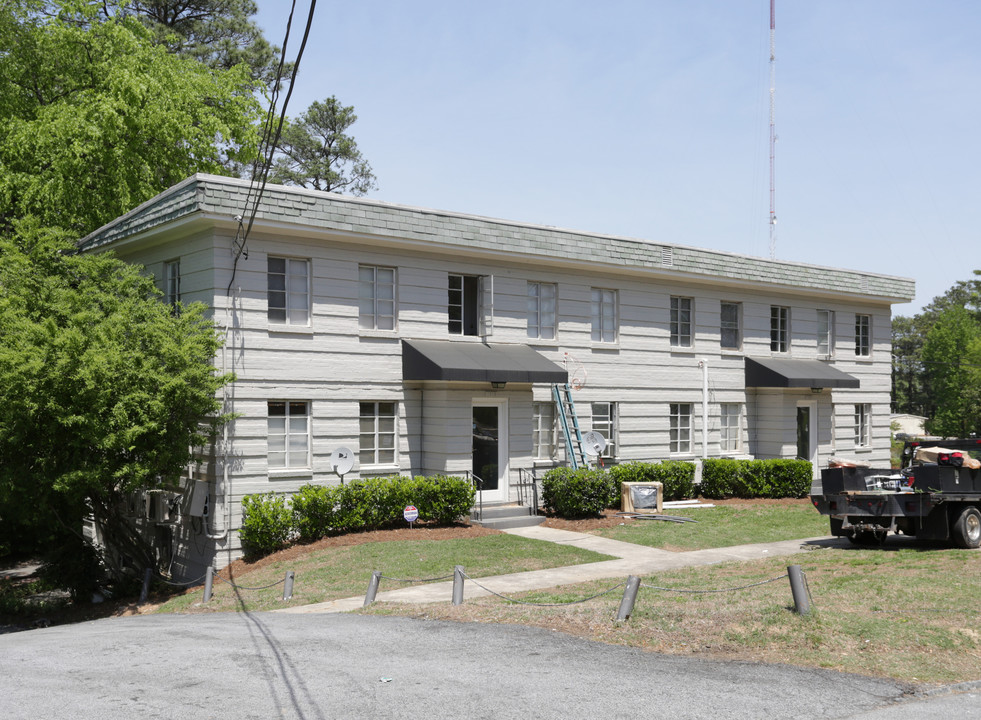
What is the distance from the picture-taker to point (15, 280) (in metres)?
16.8

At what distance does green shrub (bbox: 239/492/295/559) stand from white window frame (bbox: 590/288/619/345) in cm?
942

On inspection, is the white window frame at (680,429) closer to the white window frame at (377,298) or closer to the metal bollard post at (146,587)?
the white window frame at (377,298)

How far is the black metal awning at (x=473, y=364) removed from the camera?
1856cm

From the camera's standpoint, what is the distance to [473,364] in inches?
748

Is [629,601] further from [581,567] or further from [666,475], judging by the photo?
[666,475]

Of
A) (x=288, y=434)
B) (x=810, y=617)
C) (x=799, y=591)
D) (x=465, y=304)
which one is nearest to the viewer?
(x=810, y=617)

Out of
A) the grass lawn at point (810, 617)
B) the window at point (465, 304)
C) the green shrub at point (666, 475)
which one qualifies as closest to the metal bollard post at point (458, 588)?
the grass lawn at point (810, 617)

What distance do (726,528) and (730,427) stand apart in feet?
21.5

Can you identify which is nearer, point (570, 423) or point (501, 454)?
point (501, 454)

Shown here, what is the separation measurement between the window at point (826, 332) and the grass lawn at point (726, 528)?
21.8 ft

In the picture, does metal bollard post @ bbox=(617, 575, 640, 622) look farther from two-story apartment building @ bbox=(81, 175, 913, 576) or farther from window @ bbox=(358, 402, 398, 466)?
window @ bbox=(358, 402, 398, 466)

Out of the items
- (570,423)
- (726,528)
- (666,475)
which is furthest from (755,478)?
(570,423)

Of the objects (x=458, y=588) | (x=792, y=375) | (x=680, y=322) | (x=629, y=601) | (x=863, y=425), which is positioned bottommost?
(x=458, y=588)

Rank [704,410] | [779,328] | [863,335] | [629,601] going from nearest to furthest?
[629,601], [704,410], [779,328], [863,335]
